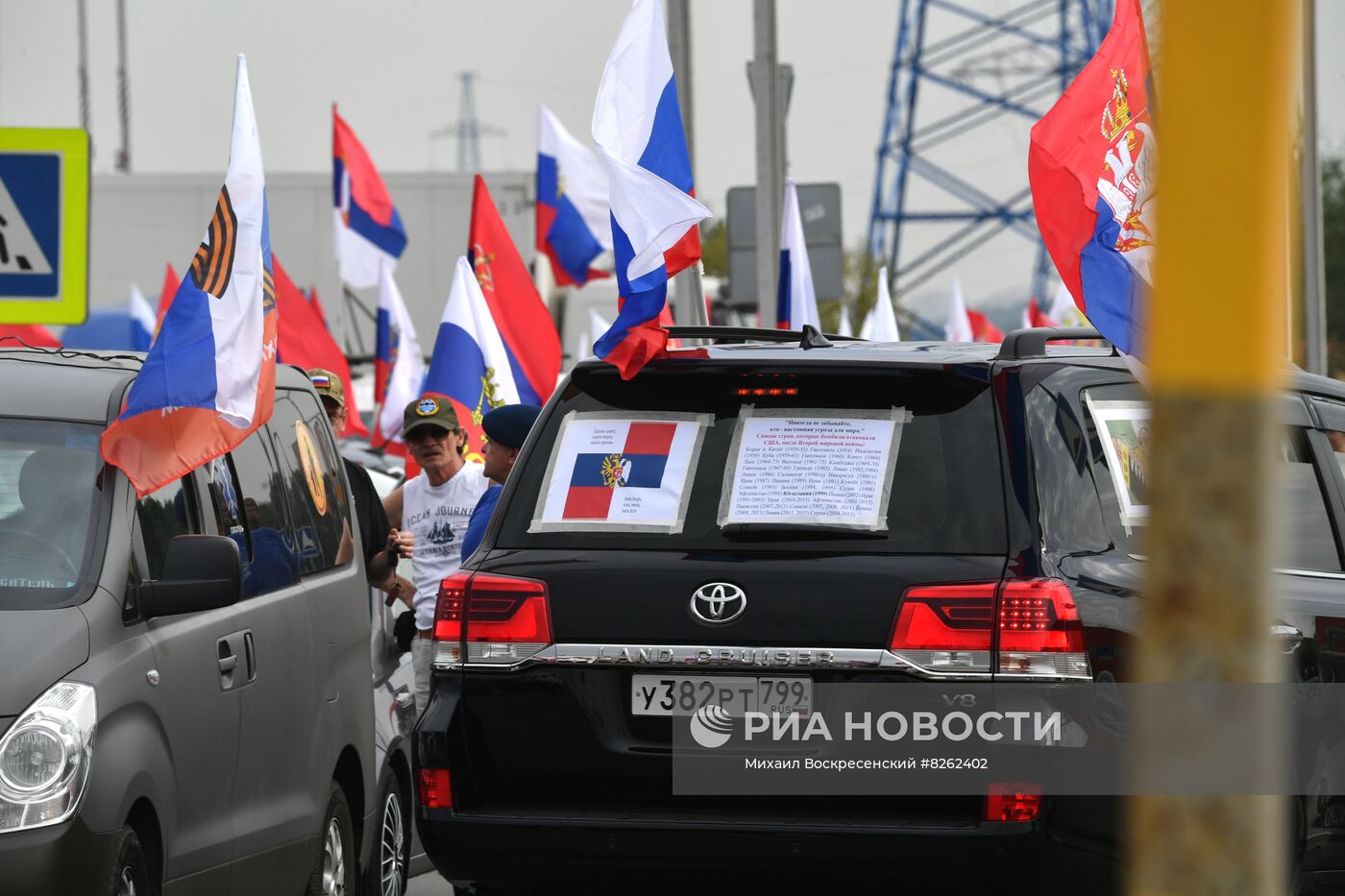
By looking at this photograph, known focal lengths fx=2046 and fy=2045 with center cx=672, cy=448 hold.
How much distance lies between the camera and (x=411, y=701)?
27.6 ft

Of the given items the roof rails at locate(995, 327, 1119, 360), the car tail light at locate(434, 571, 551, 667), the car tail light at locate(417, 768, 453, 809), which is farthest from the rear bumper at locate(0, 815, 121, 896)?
the roof rails at locate(995, 327, 1119, 360)

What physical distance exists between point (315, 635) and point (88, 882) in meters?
2.03

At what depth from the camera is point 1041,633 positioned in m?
4.55

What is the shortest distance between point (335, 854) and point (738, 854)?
2.40 meters

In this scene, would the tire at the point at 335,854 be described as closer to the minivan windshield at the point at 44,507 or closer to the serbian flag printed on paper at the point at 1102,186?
the minivan windshield at the point at 44,507

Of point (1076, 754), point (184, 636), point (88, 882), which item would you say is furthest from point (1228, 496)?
point (184, 636)

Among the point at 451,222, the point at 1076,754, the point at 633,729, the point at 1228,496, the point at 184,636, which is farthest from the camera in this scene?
the point at 451,222

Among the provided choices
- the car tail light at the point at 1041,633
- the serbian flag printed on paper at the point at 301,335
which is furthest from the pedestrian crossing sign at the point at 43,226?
the serbian flag printed on paper at the point at 301,335

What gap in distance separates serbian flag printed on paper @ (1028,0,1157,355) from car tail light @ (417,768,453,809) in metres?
2.51

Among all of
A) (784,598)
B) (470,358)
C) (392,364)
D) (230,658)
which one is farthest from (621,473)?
(392,364)

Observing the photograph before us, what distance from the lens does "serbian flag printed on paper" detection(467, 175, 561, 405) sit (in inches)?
504

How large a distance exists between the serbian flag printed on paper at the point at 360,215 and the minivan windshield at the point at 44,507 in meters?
13.4

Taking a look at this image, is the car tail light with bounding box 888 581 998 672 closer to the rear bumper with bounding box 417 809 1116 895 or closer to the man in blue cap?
the rear bumper with bounding box 417 809 1116 895

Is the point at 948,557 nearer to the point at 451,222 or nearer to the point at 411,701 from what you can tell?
the point at 411,701
